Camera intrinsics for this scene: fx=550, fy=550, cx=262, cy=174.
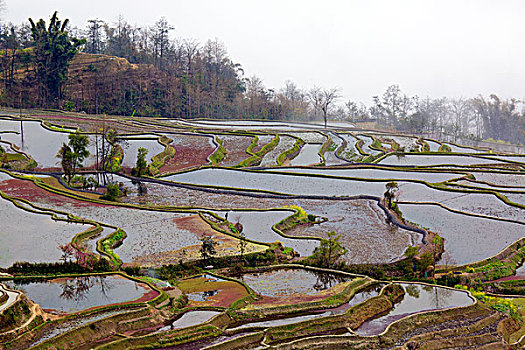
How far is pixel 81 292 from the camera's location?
47.3 ft

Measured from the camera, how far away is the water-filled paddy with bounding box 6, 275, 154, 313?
13.6 metres

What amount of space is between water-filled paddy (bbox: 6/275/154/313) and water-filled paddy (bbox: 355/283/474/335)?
5.66 metres

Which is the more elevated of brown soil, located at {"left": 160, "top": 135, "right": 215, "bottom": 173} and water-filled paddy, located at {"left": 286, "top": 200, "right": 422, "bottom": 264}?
brown soil, located at {"left": 160, "top": 135, "right": 215, "bottom": 173}

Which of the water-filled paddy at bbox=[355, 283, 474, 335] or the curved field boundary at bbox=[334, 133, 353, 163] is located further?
the curved field boundary at bbox=[334, 133, 353, 163]

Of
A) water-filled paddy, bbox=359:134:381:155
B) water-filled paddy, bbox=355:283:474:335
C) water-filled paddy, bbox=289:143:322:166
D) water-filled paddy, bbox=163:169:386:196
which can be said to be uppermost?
water-filled paddy, bbox=359:134:381:155

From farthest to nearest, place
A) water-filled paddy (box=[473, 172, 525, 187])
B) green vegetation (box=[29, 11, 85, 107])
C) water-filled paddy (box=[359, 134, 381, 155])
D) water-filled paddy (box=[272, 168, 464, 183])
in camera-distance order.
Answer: green vegetation (box=[29, 11, 85, 107]) < water-filled paddy (box=[359, 134, 381, 155]) < water-filled paddy (box=[272, 168, 464, 183]) < water-filled paddy (box=[473, 172, 525, 187])

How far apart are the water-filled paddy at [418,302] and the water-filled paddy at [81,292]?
5659 mm

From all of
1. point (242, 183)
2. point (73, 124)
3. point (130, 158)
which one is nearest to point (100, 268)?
point (242, 183)

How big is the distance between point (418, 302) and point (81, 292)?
9031 millimetres

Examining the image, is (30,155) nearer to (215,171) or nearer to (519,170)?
(215,171)

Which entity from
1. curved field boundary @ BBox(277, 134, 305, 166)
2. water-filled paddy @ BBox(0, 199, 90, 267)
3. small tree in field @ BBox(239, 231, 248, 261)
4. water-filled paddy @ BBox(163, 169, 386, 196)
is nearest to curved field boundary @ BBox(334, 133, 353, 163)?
curved field boundary @ BBox(277, 134, 305, 166)

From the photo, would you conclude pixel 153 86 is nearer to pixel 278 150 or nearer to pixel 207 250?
pixel 278 150

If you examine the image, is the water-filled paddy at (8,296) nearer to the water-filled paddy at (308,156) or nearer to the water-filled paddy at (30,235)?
the water-filled paddy at (30,235)

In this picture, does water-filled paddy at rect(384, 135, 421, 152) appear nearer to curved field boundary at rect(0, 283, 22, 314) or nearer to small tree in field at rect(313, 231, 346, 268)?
small tree in field at rect(313, 231, 346, 268)
